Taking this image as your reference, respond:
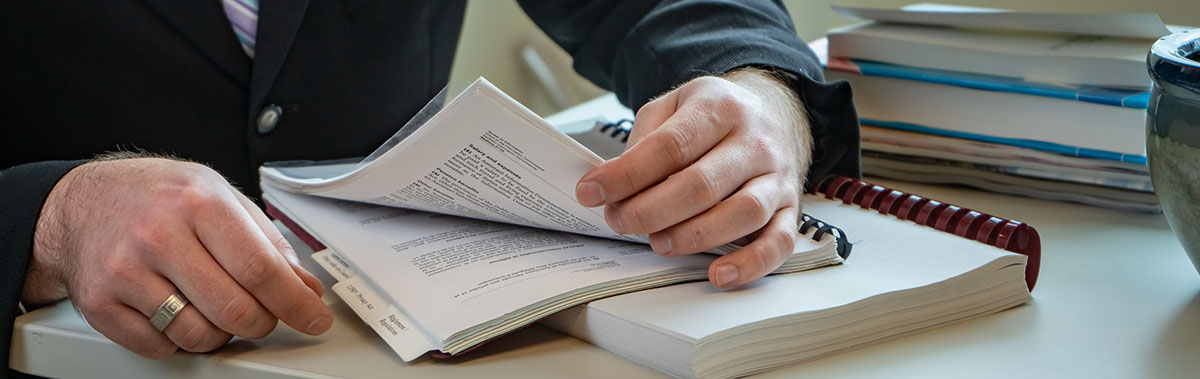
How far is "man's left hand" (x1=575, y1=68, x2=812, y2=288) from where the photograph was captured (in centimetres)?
56

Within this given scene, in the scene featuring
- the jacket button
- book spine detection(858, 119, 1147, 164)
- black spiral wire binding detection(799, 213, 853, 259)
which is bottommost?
book spine detection(858, 119, 1147, 164)

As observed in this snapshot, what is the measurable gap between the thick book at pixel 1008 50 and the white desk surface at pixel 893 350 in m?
0.23

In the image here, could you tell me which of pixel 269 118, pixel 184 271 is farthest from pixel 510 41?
pixel 184 271

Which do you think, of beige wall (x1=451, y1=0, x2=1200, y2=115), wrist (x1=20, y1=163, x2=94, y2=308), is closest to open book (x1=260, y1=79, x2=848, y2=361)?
wrist (x1=20, y1=163, x2=94, y2=308)

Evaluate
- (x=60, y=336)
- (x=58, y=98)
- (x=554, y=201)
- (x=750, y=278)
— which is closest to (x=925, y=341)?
(x=750, y=278)

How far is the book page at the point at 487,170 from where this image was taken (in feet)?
1.76

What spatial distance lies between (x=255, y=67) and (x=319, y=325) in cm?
48

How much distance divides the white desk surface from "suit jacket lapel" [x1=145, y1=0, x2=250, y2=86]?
37 centimetres

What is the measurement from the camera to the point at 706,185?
57 centimetres

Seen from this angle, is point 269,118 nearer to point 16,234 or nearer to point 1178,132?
point 16,234

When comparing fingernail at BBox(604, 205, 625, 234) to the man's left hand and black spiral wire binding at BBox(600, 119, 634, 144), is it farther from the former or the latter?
black spiral wire binding at BBox(600, 119, 634, 144)

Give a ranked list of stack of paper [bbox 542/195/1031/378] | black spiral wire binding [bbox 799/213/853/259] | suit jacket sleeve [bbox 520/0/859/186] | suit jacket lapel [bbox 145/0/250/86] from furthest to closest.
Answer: suit jacket lapel [bbox 145/0/250/86] < suit jacket sleeve [bbox 520/0/859/186] < black spiral wire binding [bbox 799/213/853/259] < stack of paper [bbox 542/195/1031/378]

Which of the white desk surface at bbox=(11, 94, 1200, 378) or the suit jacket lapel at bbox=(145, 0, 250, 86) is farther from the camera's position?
the suit jacket lapel at bbox=(145, 0, 250, 86)

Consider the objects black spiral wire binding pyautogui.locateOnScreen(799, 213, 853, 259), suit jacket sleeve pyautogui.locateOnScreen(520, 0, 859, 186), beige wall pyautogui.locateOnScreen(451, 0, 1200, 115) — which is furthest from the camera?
beige wall pyautogui.locateOnScreen(451, 0, 1200, 115)
